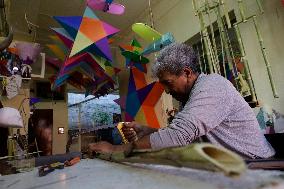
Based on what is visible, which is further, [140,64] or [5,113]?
[140,64]

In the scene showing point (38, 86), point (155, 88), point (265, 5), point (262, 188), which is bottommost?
point (262, 188)

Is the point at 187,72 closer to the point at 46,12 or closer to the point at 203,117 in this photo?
the point at 203,117

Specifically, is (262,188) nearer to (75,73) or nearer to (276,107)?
(276,107)

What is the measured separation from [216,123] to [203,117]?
0.09m

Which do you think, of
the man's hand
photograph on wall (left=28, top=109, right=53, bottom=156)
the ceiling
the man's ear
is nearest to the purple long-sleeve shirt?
the man's ear

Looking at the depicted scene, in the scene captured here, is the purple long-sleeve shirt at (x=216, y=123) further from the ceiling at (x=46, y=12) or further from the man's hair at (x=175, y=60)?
the ceiling at (x=46, y=12)

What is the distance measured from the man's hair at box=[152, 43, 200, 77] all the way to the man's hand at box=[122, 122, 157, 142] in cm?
55

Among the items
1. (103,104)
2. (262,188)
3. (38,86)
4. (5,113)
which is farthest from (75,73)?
(103,104)

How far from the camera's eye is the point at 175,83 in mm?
→ 1694

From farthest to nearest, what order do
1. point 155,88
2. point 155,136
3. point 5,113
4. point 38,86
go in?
point 38,86 → point 155,88 → point 5,113 → point 155,136

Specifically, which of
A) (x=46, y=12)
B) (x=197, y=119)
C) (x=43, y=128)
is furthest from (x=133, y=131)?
(x=43, y=128)

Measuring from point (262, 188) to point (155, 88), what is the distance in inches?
139

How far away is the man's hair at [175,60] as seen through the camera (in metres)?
1.62

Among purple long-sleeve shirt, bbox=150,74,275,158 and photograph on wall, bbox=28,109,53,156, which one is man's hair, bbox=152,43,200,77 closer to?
purple long-sleeve shirt, bbox=150,74,275,158
